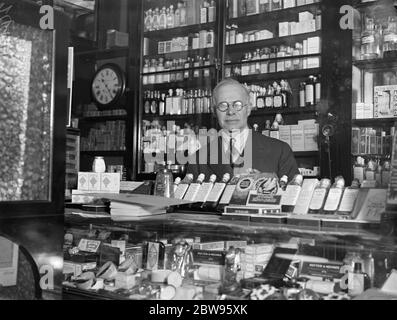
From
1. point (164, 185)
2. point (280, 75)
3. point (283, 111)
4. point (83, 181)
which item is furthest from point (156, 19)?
point (164, 185)

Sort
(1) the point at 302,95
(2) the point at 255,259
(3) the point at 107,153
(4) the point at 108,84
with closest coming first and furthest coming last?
(2) the point at 255,259 → (1) the point at 302,95 → (3) the point at 107,153 → (4) the point at 108,84

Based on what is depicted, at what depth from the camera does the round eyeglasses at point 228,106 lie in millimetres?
3326

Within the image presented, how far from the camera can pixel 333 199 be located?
1.73 m

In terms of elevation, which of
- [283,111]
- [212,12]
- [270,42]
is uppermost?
[212,12]

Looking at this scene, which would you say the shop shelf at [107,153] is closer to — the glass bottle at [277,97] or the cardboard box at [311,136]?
the glass bottle at [277,97]

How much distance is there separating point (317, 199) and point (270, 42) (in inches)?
130

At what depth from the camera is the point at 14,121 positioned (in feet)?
5.00

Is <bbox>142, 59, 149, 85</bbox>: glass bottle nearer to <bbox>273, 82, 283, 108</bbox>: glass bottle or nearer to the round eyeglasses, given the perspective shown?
<bbox>273, 82, 283, 108</bbox>: glass bottle

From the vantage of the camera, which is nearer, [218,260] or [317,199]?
[218,260]

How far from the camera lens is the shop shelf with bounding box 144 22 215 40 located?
17.0 ft

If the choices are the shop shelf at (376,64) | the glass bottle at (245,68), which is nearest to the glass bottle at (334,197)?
the shop shelf at (376,64)

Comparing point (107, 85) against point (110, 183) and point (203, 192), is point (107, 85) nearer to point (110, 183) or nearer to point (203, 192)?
point (110, 183)
